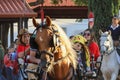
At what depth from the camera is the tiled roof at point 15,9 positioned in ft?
69.5

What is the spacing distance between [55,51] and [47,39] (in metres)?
0.26

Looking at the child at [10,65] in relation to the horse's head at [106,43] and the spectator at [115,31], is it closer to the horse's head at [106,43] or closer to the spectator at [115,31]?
the horse's head at [106,43]

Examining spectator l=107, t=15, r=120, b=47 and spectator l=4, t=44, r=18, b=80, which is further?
spectator l=107, t=15, r=120, b=47

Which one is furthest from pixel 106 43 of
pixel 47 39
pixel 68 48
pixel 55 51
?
pixel 47 39

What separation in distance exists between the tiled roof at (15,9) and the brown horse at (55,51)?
478 inches

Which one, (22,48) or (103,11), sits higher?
(22,48)

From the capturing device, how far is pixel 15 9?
22016 mm

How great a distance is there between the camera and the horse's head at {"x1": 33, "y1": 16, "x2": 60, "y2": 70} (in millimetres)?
8242

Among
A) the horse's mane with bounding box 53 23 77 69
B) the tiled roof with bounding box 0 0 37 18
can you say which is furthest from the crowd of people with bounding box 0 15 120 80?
the tiled roof with bounding box 0 0 37 18

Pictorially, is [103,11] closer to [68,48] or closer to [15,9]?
[15,9]

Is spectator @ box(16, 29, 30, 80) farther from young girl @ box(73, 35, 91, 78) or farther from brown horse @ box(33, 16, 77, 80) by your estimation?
brown horse @ box(33, 16, 77, 80)

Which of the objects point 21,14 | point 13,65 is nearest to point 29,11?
point 21,14

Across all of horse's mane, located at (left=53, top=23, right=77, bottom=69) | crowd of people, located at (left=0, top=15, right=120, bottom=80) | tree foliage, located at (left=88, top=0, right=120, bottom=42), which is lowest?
tree foliage, located at (left=88, top=0, right=120, bottom=42)

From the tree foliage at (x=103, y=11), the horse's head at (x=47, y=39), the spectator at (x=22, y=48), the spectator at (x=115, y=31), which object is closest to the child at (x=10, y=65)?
the spectator at (x=22, y=48)
